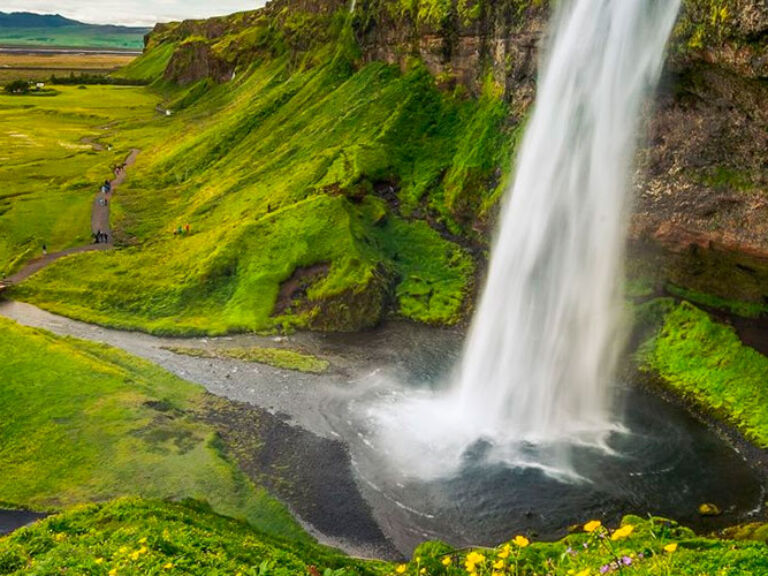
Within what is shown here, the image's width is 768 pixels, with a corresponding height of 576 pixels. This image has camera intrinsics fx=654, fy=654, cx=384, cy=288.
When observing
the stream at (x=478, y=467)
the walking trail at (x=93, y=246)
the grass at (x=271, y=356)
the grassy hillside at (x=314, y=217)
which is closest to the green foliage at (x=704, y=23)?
the stream at (x=478, y=467)

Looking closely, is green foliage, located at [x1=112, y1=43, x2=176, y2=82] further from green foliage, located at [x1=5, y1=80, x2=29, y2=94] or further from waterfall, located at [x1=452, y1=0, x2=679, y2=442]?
waterfall, located at [x1=452, y1=0, x2=679, y2=442]

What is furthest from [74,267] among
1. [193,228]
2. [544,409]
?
[544,409]

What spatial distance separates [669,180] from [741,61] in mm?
8778

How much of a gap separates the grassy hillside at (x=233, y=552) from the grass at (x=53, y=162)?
44211mm

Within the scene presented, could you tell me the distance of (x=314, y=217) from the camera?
53.4 metres

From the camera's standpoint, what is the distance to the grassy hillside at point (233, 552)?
508 inches

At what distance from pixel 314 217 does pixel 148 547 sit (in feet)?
133

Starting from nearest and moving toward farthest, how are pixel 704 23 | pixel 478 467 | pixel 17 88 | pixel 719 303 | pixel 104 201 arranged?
pixel 478 467 → pixel 704 23 → pixel 719 303 → pixel 104 201 → pixel 17 88

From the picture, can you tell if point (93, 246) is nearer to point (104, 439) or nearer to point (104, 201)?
point (104, 201)

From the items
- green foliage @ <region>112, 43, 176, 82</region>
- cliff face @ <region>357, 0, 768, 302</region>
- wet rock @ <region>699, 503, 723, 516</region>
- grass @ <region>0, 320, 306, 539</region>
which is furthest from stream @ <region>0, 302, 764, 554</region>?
green foliage @ <region>112, 43, 176, 82</region>

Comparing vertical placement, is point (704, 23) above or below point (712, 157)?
above

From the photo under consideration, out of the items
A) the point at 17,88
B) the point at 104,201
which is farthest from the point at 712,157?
the point at 17,88

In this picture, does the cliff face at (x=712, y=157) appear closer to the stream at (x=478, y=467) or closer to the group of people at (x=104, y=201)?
the stream at (x=478, y=467)

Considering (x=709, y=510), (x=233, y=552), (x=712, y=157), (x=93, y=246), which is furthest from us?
(x=93, y=246)
